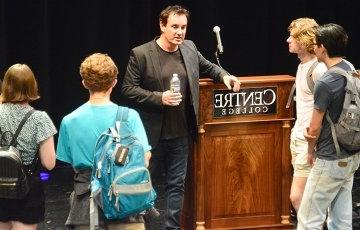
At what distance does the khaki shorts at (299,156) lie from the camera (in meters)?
6.00

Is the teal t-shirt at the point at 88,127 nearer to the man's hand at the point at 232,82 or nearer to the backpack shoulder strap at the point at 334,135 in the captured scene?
the backpack shoulder strap at the point at 334,135

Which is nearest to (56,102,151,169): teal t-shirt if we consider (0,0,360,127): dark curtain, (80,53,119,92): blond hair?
(80,53,119,92): blond hair

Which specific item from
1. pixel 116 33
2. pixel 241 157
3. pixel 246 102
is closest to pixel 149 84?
pixel 246 102

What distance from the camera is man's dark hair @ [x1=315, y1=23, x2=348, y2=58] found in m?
5.32

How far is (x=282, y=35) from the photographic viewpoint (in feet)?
30.2

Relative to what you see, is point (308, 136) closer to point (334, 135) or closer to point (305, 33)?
point (334, 135)

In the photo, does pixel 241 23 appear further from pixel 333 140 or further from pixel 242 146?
pixel 333 140

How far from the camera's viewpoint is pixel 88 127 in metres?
4.86

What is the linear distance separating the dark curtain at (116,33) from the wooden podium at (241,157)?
7.53 ft

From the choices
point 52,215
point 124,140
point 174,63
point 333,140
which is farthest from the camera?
point 52,215

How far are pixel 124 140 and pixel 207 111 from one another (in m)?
1.63

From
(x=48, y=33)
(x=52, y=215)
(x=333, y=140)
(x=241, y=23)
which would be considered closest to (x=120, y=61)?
(x=48, y=33)

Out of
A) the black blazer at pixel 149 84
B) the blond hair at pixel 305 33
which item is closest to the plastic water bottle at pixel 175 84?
the black blazer at pixel 149 84

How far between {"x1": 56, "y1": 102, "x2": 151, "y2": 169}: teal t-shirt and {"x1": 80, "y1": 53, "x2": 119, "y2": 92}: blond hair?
0.10 metres
